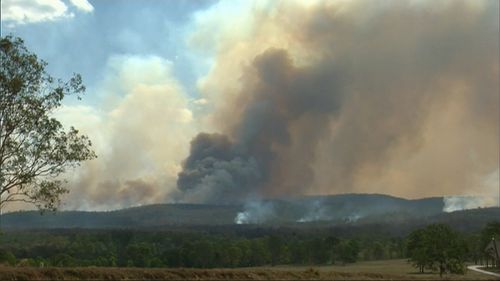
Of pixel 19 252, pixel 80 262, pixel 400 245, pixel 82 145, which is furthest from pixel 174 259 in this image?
pixel 82 145

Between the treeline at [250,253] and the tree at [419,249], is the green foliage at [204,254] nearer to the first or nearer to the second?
the treeline at [250,253]

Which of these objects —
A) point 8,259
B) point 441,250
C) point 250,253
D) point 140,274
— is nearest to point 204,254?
point 250,253

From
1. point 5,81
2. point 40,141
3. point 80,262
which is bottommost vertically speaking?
point 80,262

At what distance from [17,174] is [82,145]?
5.30 metres

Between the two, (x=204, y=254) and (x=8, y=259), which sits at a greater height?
(x=204, y=254)

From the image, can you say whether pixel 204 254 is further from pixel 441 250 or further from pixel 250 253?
pixel 441 250

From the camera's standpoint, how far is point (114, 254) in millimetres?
172125

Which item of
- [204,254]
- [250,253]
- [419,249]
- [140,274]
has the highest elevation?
[419,249]

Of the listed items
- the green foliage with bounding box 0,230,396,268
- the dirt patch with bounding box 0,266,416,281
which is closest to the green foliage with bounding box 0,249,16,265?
the green foliage with bounding box 0,230,396,268

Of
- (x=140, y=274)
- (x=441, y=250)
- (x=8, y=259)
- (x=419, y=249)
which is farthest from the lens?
(x=419, y=249)

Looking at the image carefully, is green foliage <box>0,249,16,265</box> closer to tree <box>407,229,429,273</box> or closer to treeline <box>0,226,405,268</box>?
treeline <box>0,226,405,268</box>

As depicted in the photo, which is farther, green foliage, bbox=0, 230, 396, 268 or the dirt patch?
green foliage, bbox=0, 230, 396, 268

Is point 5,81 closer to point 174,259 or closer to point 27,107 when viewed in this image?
point 27,107

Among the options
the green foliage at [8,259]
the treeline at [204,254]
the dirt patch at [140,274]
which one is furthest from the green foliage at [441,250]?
the treeline at [204,254]
